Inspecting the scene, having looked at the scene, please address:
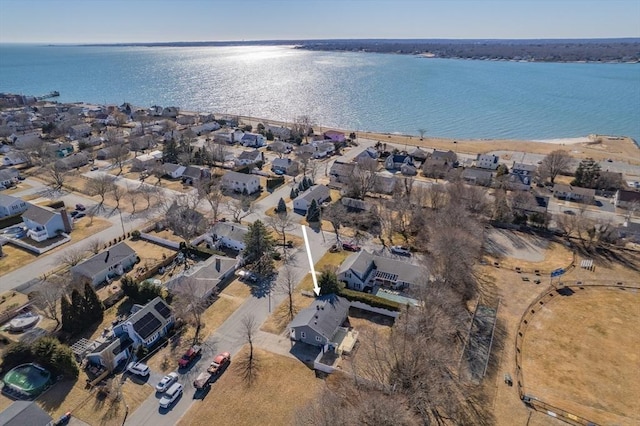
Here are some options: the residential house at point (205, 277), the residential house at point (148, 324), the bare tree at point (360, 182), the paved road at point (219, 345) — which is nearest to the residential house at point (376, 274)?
the paved road at point (219, 345)

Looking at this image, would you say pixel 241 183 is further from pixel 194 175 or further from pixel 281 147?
pixel 281 147

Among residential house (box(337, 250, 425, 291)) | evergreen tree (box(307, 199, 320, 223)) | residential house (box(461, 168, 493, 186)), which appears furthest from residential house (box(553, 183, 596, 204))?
evergreen tree (box(307, 199, 320, 223))

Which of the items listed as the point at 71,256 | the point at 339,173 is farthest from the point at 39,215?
the point at 339,173

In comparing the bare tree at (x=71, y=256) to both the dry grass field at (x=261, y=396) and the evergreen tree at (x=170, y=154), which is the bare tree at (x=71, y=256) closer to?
the dry grass field at (x=261, y=396)

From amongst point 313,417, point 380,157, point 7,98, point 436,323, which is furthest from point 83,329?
point 7,98

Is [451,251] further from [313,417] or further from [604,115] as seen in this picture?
[604,115]

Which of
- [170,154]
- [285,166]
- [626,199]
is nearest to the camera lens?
[626,199]
